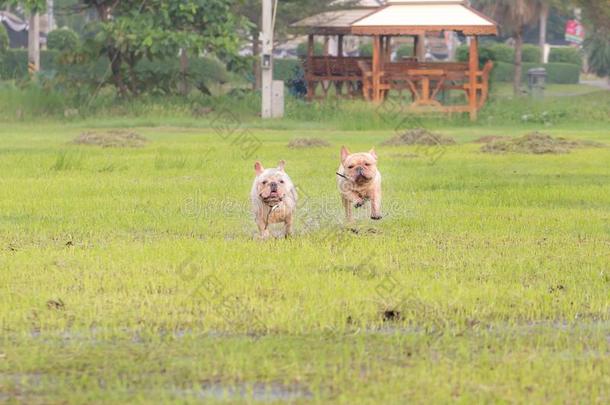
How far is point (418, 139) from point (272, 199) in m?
17.1

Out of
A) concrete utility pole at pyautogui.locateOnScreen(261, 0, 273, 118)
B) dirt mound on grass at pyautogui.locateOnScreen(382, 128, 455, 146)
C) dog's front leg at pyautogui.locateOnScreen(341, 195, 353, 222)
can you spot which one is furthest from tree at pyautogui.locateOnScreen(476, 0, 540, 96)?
dog's front leg at pyautogui.locateOnScreen(341, 195, 353, 222)

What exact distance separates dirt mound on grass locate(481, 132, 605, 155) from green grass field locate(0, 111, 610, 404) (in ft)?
20.8

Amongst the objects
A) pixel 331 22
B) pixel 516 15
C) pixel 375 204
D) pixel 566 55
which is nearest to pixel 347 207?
pixel 375 204

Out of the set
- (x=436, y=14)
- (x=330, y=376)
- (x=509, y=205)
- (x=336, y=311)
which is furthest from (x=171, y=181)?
(x=436, y=14)

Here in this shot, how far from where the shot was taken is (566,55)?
94.4m

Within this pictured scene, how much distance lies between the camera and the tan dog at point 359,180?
15578 millimetres

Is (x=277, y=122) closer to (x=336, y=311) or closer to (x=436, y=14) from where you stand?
(x=436, y=14)

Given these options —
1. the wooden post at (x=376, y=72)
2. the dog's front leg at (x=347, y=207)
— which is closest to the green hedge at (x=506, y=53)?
the wooden post at (x=376, y=72)

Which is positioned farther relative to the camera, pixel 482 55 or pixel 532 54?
pixel 532 54

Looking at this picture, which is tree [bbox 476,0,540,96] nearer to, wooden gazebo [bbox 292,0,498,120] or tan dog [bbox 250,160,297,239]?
wooden gazebo [bbox 292,0,498,120]

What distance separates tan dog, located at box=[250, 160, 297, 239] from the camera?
14.2 meters

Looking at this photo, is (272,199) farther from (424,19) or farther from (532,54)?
(532,54)

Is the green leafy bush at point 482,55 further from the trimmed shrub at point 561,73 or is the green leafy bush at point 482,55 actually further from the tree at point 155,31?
the trimmed shrub at point 561,73

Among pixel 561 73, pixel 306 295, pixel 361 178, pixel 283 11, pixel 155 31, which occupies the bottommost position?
pixel 306 295
